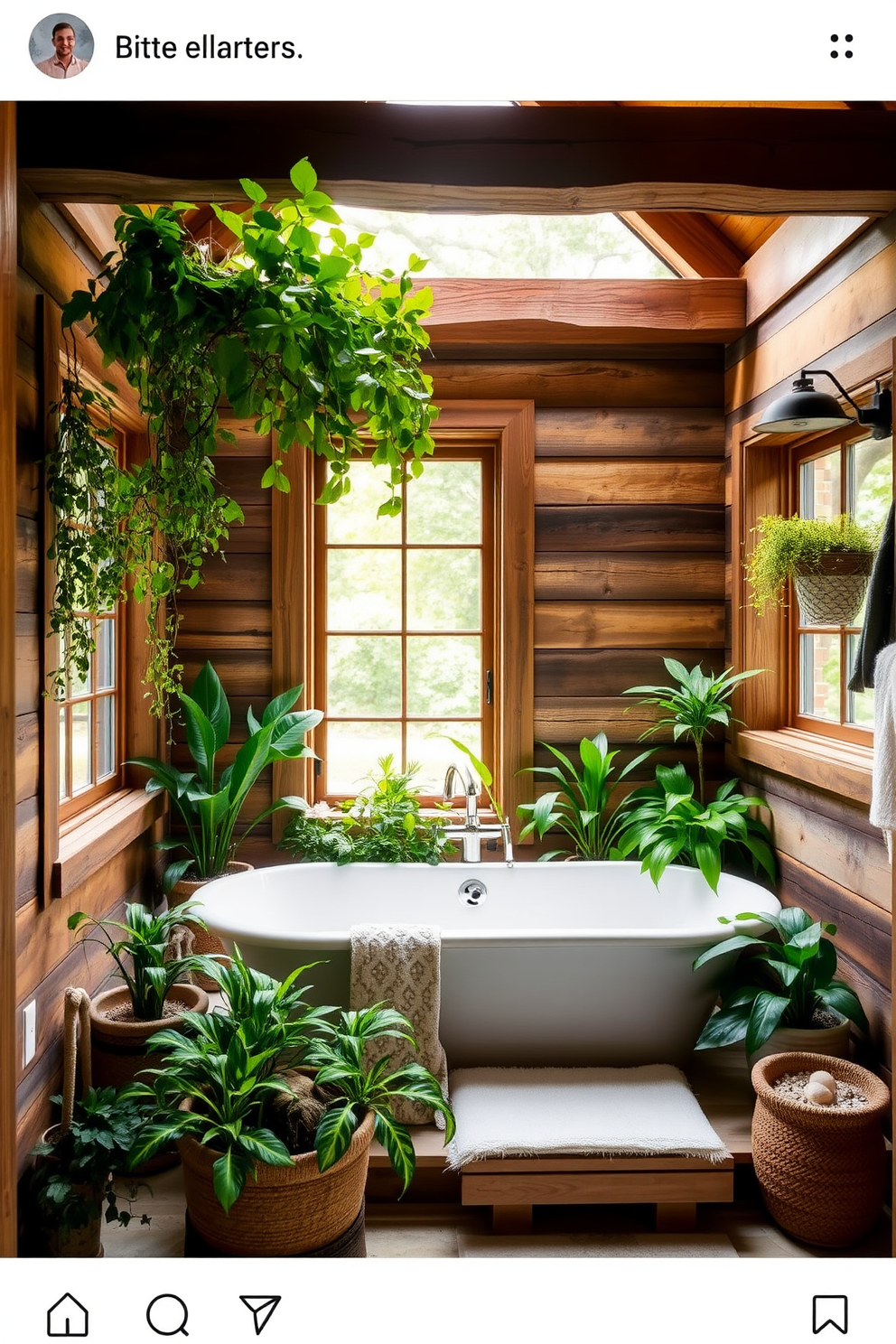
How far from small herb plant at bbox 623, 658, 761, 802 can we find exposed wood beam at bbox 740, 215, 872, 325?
1.21 m

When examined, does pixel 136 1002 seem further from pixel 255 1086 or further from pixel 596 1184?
pixel 596 1184

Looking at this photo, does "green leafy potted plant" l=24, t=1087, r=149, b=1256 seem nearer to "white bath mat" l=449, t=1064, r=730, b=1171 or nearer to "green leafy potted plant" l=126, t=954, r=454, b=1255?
"green leafy potted plant" l=126, t=954, r=454, b=1255

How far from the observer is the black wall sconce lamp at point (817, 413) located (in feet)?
7.12

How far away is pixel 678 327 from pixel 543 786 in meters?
1.70

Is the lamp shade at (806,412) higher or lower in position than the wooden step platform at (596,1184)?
higher

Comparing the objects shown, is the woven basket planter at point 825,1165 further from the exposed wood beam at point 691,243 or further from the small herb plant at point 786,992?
the exposed wood beam at point 691,243

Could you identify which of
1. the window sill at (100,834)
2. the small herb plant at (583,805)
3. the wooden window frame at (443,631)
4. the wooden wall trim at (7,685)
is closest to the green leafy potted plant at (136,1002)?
the window sill at (100,834)

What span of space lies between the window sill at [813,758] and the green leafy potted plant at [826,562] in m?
0.37

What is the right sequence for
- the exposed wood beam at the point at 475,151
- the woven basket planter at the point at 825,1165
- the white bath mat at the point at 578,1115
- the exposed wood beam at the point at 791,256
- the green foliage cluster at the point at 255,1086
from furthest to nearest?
1. the exposed wood beam at the point at 791,256
2. the white bath mat at the point at 578,1115
3. the woven basket planter at the point at 825,1165
4. the exposed wood beam at the point at 475,151
5. the green foliage cluster at the point at 255,1086

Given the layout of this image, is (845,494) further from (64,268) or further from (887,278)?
(64,268)

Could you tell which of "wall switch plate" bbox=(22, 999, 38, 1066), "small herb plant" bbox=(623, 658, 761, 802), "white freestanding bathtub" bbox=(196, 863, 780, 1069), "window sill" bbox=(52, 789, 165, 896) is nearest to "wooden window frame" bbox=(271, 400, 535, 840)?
"small herb plant" bbox=(623, 658, 761, 802)

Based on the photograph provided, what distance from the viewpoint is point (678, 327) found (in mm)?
3168

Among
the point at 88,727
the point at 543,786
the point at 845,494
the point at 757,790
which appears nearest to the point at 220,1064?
the point at 88,727

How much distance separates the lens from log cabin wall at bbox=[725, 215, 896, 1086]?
7.43 ft
